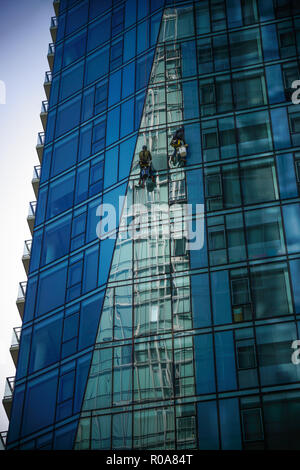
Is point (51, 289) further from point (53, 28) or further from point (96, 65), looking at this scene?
point (53, 28)

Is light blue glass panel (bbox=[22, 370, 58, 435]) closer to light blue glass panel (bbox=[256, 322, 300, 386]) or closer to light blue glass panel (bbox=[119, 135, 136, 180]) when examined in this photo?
light blue glass panel (bbox=[256, 322, 300, 386])

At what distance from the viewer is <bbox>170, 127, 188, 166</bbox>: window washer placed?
38.2m

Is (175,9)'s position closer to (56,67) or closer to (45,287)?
(56,67)

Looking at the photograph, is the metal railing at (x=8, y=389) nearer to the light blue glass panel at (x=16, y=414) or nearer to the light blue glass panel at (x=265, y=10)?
the light blue glass panel at (x=16, y=414)

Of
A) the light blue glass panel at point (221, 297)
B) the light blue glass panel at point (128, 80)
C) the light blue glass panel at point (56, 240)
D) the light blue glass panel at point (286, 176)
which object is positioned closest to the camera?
the light blue glass panel at point (221, 297)

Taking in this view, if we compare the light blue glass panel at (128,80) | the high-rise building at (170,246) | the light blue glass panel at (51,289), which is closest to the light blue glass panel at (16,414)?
the high-rise building at (170,246)

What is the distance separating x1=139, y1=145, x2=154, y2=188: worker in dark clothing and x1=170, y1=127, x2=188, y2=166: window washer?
55.8 inches

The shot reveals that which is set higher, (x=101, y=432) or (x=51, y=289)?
(x=51, y=289)

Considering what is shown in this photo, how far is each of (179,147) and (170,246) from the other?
5.86 metres

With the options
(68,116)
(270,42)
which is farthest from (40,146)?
(270,42)

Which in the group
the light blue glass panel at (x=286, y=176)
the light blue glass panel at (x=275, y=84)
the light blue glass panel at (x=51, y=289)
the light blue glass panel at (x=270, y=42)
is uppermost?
the light blue glass panel at (x=270, y=42)

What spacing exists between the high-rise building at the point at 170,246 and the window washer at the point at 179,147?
19cm

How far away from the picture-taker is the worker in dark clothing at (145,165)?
37.7 m

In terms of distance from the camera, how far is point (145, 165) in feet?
125
